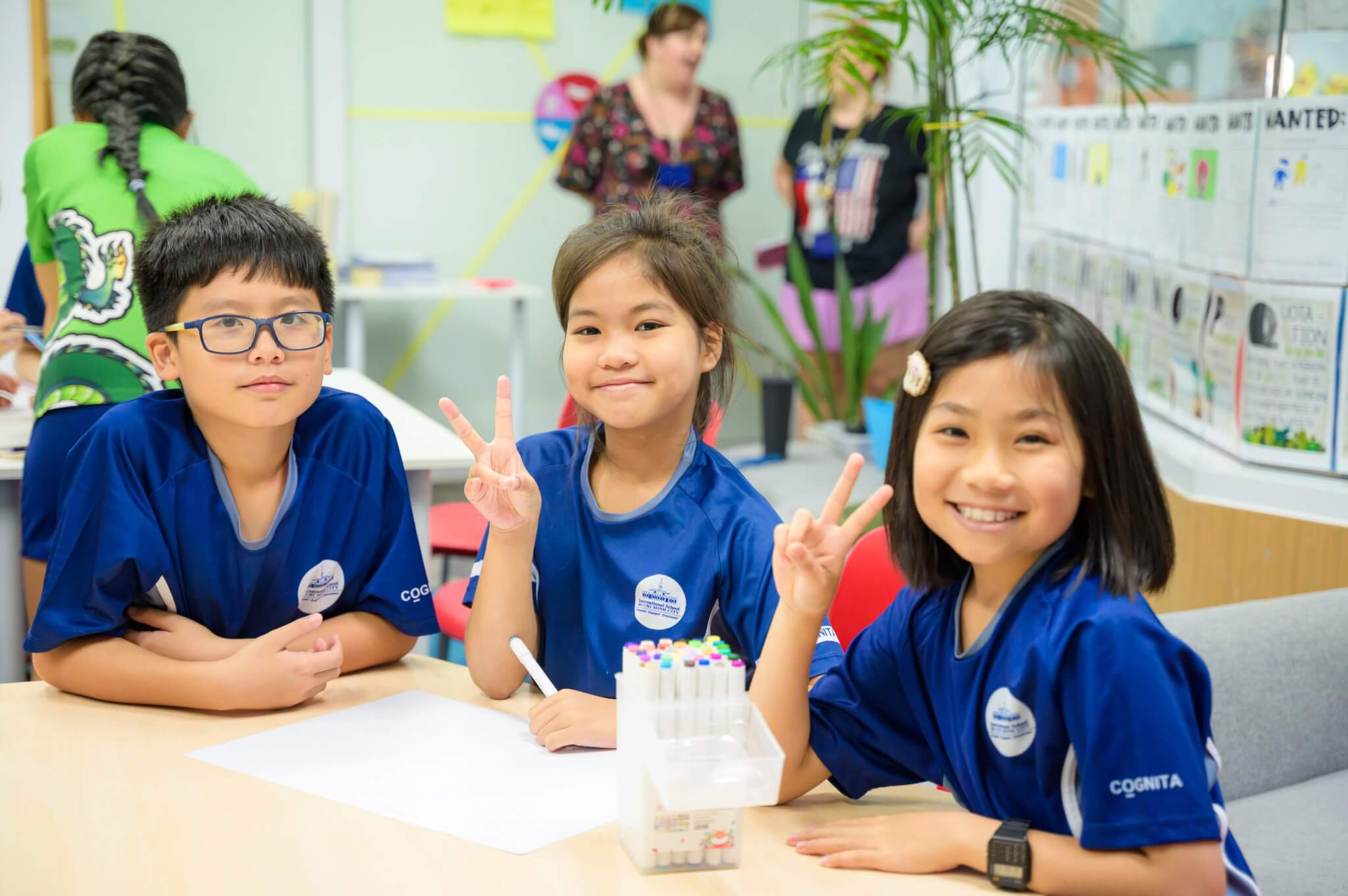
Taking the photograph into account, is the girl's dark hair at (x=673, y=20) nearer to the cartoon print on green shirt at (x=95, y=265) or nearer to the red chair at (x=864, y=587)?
the cartoon print on green shirt at (x=95, y=265)

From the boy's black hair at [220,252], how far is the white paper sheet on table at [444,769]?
1.74 feet

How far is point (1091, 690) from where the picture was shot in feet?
3.60

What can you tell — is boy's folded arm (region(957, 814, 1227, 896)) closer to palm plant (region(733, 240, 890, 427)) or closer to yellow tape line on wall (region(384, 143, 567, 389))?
palm plant (region(733, 240, 890, 427))

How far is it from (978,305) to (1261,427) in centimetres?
209

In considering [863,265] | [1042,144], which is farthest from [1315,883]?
[863,265]

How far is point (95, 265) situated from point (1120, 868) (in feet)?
6.83

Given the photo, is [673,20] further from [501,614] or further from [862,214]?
[501,614]

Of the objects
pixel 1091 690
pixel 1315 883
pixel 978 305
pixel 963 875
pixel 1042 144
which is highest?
pixel 1042 144

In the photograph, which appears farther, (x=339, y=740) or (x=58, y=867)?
(x=339, y=740)

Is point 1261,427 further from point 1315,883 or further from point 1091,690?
point 1091,690

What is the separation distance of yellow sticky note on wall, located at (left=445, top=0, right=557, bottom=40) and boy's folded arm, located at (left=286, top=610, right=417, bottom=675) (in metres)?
4.66

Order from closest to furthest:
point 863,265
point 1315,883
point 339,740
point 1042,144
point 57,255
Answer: point 339,740
point 1315,883
point 57,255
point 1042,144
point 863,265

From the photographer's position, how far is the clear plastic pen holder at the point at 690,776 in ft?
3.29

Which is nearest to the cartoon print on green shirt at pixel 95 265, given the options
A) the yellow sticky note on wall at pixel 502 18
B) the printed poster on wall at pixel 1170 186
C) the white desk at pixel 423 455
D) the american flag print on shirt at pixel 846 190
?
the white desk at pixel 423 455
